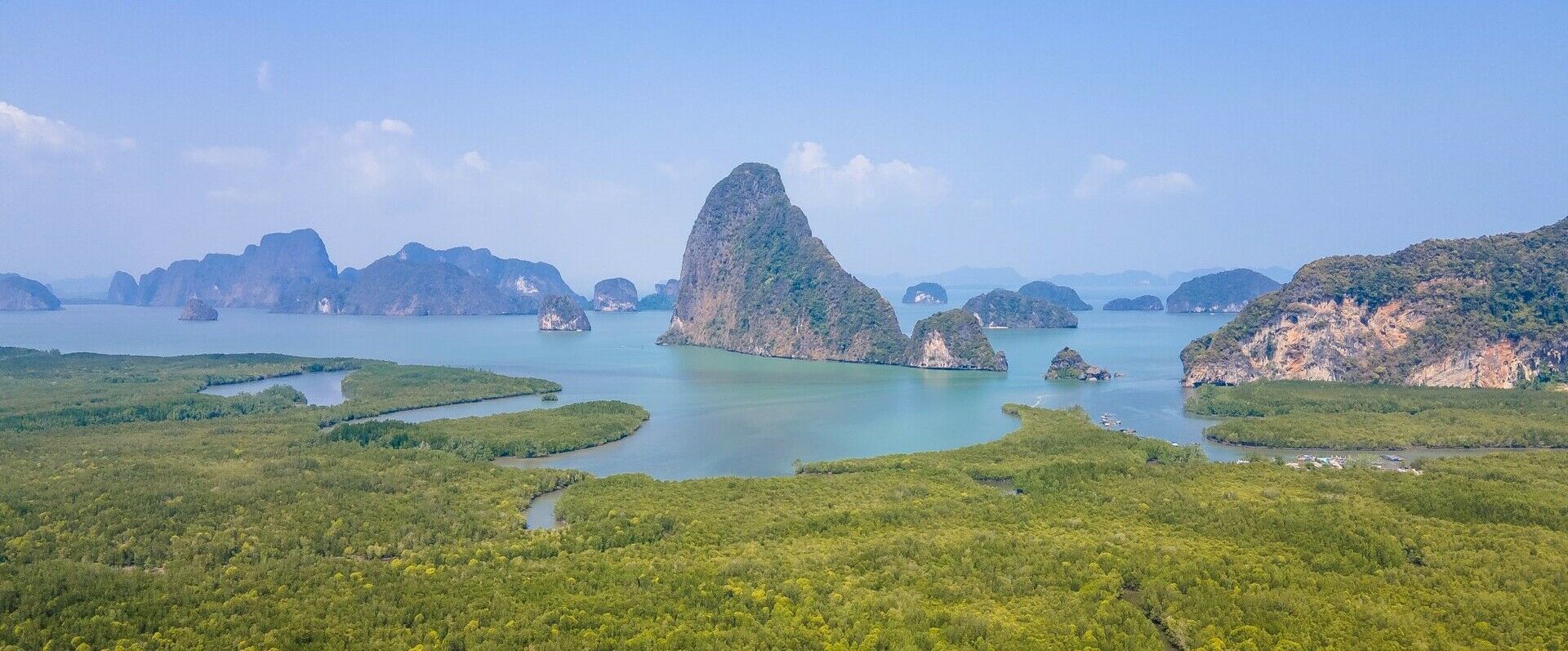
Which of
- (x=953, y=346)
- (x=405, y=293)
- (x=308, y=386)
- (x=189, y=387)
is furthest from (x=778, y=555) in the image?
(x=405, y=293)

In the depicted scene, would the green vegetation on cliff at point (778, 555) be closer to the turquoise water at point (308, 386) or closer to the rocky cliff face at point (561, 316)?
the turquoise water at point (308, 386)

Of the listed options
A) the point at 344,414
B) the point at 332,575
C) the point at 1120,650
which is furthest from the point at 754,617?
the point at 344,414

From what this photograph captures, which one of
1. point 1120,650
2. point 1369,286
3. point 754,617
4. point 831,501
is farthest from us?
point 1369,286

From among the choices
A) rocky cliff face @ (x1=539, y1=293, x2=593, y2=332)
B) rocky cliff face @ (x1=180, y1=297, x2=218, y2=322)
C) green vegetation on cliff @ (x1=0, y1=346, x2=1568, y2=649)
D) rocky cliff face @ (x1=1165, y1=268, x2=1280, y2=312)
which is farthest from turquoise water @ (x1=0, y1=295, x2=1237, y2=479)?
rocky cliff face @ (x1=1165, y1=268, x2=1280, y2=312)

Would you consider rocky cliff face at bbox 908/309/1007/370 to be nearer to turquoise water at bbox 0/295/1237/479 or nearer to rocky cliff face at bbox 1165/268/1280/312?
turquoise water at bbox 0/295/1237/479

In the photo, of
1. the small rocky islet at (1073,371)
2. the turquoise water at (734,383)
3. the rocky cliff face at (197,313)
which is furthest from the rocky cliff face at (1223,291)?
the rocky cliff face at (197,313)

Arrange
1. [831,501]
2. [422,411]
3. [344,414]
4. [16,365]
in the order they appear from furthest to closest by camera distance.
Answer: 1. [16,365]
2. [422,411]
3. [344,414]
4. [831,501]

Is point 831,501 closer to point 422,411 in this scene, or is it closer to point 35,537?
point 35,537
